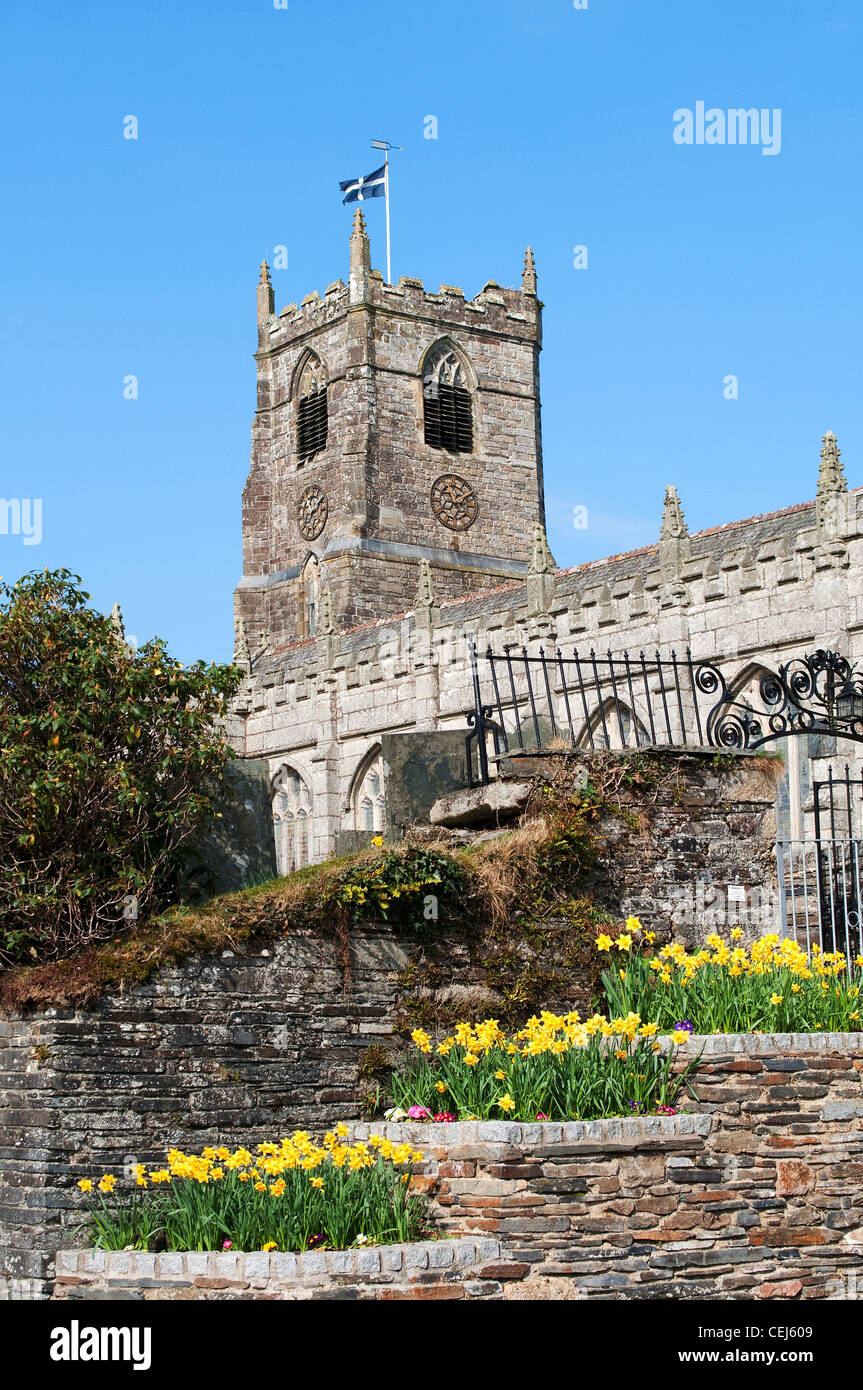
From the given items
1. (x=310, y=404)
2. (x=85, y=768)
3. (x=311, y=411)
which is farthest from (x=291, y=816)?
(x=85, y=768)

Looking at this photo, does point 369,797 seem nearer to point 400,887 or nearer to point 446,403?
point 446,403

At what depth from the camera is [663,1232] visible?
960cm

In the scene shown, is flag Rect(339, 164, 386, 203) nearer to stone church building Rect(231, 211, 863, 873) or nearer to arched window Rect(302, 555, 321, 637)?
stone church building Rect(231, 211, 863, 873)

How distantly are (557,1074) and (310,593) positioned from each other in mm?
38305

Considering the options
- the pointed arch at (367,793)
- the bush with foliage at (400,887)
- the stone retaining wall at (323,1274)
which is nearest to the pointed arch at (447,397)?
the pointed arch at (367,793)

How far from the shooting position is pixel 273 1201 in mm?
9430

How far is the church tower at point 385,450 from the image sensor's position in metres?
46.2

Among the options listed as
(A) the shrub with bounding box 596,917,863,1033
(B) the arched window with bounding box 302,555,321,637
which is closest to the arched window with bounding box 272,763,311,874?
(B) the arched window with bounding box 302,555,321,637

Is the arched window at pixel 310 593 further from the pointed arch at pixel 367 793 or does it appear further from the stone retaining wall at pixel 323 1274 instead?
the stone retaining wall at pixel 323 1274

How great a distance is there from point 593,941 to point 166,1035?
315cm

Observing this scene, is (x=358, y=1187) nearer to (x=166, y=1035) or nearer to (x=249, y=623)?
(x=166, y=1035)

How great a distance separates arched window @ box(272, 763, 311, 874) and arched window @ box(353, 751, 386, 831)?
4.88 feet
